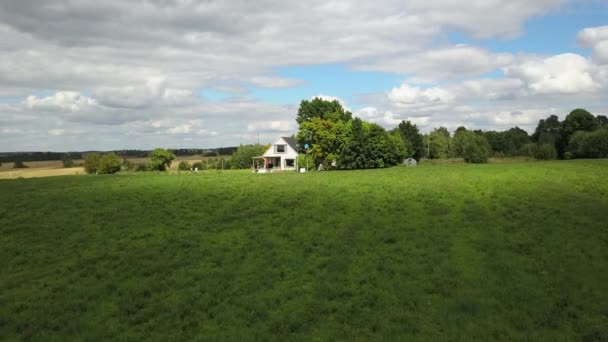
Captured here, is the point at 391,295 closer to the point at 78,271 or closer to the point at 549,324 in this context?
the point at 549,324

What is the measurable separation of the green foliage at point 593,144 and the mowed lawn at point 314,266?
273 feet

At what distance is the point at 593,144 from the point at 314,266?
106 metres

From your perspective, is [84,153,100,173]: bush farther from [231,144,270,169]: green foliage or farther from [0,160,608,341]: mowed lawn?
[0,160,608,341]: mowed lawn

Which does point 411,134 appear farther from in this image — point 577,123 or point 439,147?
point 577,123

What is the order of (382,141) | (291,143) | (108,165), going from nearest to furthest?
1. (382,141)
2. (291,143)
3. (108,165)

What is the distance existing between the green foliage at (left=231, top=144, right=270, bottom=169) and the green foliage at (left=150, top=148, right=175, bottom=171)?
1034 inches

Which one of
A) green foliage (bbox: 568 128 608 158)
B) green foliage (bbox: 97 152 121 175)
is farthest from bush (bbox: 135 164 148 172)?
green foliage (bbox: 568 128 608 158)

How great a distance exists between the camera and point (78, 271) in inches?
693

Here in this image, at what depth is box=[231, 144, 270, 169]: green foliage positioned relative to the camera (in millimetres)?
154375

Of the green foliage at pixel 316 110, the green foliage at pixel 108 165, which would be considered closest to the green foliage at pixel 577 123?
the green foliage at pixel 316 110

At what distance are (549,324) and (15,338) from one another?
16.2 metres

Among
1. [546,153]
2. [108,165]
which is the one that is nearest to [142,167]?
[108,165]

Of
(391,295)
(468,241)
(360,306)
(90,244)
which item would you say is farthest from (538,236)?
(90,244)

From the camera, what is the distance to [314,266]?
17.2 metres
